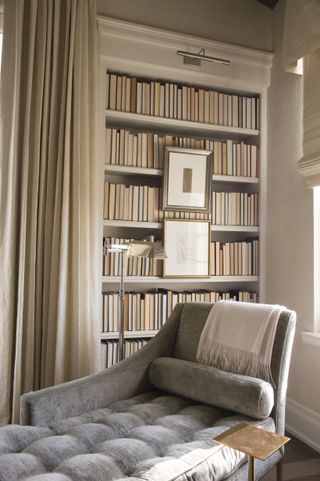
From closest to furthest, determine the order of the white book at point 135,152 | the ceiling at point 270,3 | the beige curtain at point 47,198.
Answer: the beige curtain at point 47,198, the white book at point 135,152, the ceiling at point 270,3

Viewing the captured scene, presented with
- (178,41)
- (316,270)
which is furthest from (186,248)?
(178,41)

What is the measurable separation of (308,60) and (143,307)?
1.86 metres

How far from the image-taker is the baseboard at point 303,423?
2406 mm

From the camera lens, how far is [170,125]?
2.87m

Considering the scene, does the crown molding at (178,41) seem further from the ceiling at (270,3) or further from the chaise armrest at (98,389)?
the chaise armrest at (98,389)

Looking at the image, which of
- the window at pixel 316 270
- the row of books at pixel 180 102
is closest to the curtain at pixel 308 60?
the window at pixel 316 270

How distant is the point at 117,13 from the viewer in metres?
2.72

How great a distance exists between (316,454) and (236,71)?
8.31ft

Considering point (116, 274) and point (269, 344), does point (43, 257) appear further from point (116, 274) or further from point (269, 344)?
point (269, 344)

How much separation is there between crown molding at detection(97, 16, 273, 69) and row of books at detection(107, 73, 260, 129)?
0.25 meters

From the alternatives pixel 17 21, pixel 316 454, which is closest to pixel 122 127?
pixel 17 21

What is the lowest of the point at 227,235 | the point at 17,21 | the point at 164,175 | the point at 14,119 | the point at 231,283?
the point at 231,283

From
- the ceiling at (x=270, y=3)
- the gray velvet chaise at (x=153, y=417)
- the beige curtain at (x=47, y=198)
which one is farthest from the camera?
the ceiling at (x=270, y=3)

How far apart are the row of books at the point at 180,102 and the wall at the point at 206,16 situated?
0.38 meters
